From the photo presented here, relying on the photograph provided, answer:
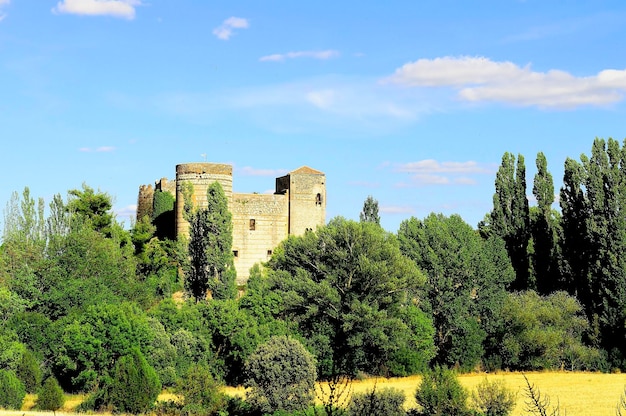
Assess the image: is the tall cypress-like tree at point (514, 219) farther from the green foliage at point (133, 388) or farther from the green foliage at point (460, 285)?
the green foliage at point (133, 388)

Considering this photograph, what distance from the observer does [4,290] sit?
3077 cm

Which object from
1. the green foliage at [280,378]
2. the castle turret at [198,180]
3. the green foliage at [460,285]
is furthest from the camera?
the castle turret at [198,180]

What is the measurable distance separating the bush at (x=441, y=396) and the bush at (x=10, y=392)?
1210 centimetres

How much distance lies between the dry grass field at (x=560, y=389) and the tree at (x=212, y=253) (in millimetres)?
6080

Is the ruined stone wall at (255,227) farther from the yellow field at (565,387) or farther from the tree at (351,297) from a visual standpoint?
the yellow field at (565,387)

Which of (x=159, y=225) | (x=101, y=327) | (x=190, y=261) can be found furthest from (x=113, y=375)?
(x=159, y=225)

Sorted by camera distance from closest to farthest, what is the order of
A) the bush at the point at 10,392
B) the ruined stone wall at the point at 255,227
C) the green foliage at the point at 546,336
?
1. the bush at the point at 10,392
2. the green foliage at the point at 546,336
3. the ruined stone wall at the point at 255,227

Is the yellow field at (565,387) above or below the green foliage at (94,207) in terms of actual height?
below

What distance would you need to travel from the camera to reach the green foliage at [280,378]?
79.8 feet

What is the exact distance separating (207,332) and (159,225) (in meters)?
17.3

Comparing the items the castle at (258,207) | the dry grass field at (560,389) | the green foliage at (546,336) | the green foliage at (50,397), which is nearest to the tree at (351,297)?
the dry grass field at (560,389)

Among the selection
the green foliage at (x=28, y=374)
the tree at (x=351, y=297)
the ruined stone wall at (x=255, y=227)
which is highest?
the ruined stone wall at (x=255, y=227)

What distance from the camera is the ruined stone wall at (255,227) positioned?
4500 cm

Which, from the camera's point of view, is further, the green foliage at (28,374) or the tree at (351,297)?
the tree at (351,297)
